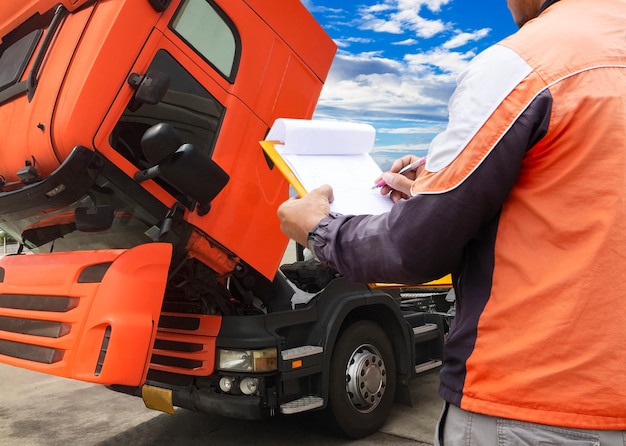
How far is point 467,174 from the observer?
1.03 meters

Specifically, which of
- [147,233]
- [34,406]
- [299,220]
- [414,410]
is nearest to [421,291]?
[414,410]

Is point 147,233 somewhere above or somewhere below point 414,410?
above

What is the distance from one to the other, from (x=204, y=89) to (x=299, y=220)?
2621mm

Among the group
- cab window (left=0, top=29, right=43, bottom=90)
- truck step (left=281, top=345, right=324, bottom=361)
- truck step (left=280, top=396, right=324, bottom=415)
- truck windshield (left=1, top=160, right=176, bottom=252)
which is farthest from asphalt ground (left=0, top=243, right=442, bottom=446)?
cab window (left=0, top=29, right=43, bottom=90)

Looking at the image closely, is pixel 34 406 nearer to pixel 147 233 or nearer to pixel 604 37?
pixel 147 233

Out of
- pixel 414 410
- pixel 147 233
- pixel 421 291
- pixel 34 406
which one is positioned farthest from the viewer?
pixel 421 291

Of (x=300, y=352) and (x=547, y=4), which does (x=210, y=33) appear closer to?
(x=300, y=352)

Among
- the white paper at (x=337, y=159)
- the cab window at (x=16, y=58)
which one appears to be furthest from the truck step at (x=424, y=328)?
the white paper at (x=337, y=159)

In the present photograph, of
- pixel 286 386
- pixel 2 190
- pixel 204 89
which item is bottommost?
pixel 286 386

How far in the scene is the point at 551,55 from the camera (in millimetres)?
1032

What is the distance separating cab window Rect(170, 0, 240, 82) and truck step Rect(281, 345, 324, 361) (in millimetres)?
1942

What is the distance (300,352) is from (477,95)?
133 inches

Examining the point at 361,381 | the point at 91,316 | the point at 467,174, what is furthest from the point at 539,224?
the point at 361,381

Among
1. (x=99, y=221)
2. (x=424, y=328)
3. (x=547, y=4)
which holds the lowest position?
(x=424, y=328)
